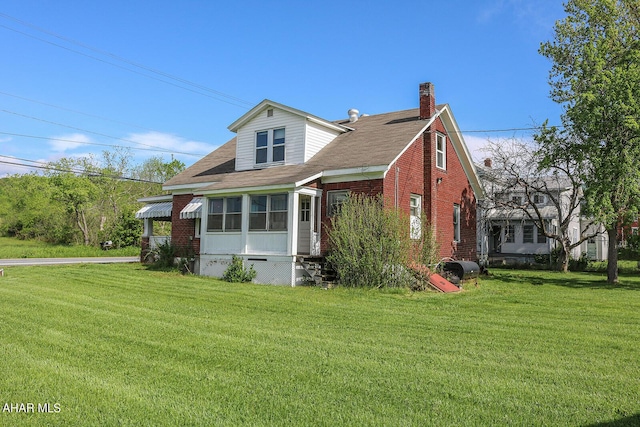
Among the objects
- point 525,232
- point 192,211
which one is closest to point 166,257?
point 192,211

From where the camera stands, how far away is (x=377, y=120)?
835 inches

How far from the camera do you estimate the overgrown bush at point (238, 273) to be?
648 inches

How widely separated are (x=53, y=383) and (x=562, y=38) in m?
23.3

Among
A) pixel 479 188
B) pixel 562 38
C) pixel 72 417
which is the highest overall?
pixel 562 38

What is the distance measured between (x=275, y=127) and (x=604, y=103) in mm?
12600

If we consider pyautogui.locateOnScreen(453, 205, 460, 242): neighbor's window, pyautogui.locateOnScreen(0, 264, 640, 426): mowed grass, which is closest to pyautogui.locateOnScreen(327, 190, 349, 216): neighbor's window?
pyautogui.locateOnScreen(0, 264, 640, 426): mowed grass

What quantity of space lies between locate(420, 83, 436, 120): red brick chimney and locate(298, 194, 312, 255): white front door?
19.2 feet

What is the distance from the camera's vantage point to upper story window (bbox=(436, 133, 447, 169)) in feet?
65.5

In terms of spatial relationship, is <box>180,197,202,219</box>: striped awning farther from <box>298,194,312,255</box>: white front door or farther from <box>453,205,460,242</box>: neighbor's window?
<box>453,205,460,242</box>: neighbor's window

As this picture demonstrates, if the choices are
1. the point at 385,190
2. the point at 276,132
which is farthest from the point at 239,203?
the point at 385,190

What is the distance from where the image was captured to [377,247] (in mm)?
14141

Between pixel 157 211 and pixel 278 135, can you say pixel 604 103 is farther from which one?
pixel 157 211

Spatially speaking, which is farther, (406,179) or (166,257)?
(166,257)

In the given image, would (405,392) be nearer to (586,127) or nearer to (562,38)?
(586,127)
